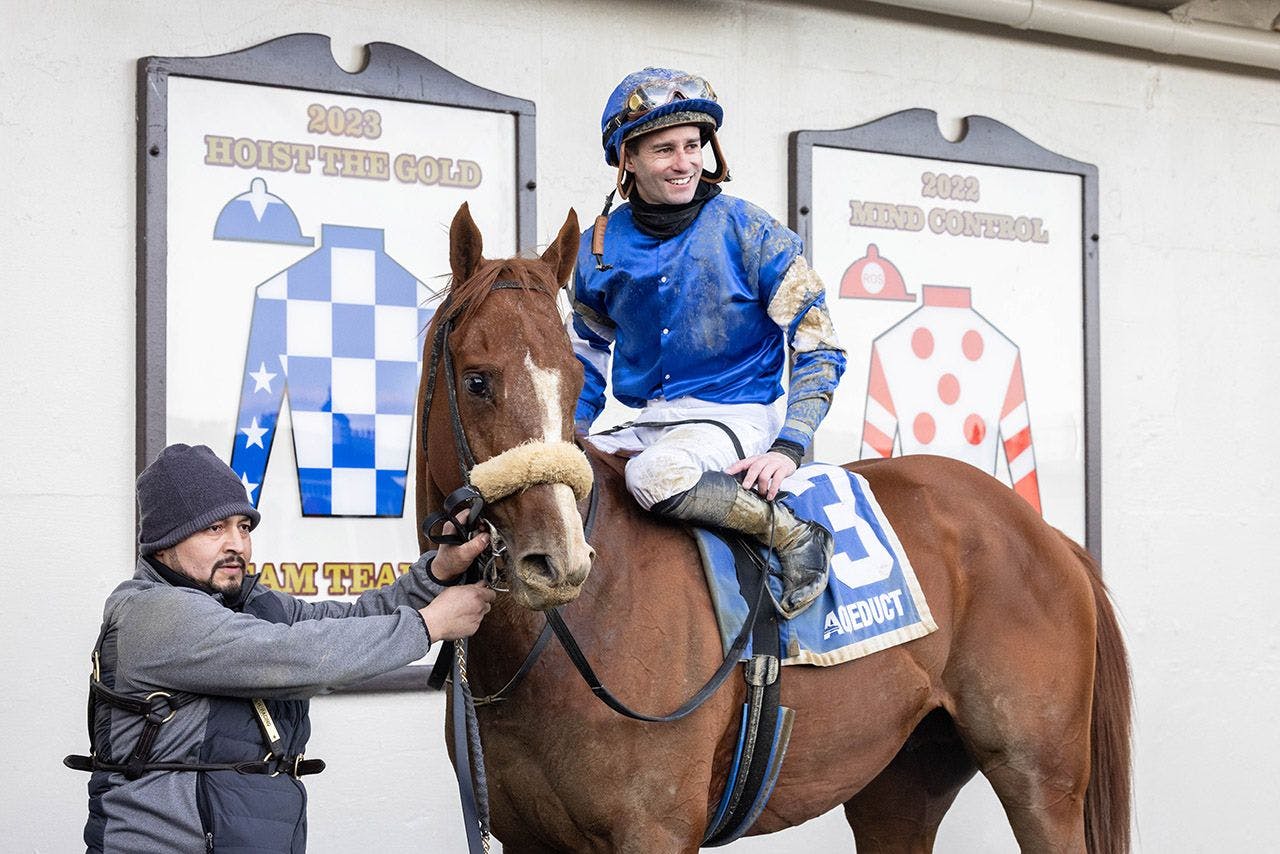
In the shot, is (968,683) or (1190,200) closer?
(968,683)

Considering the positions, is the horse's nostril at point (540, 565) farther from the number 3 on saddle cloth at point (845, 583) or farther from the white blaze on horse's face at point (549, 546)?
the number 3 on saddle cloth at point (845, 583)

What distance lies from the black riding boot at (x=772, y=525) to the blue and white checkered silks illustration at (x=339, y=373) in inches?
66.8

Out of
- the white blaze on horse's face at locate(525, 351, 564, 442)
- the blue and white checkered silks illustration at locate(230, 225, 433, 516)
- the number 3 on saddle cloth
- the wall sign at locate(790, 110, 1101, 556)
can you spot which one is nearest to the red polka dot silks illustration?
the wall sign at locate(790, 110, 1101, 556)

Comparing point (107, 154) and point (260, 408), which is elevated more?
point (107, 154)

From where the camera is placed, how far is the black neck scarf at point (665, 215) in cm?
336

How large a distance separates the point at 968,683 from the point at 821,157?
97.3 inches

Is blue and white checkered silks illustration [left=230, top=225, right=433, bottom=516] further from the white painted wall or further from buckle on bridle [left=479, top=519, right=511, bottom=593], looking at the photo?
buckle on bridle [left=479, top=519, right=511, bottom=593]

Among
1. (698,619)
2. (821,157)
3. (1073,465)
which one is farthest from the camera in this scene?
(1073,465)

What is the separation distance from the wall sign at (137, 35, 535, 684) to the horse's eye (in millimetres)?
1803

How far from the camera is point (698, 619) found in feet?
10.1

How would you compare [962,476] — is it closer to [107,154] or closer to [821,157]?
[821,157]

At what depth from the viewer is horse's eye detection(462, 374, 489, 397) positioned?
2.63 meters

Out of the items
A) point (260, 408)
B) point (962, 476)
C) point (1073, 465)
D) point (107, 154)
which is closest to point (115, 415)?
point (260, 408)

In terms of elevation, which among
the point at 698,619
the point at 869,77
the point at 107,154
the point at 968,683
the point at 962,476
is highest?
the point at 869,77
